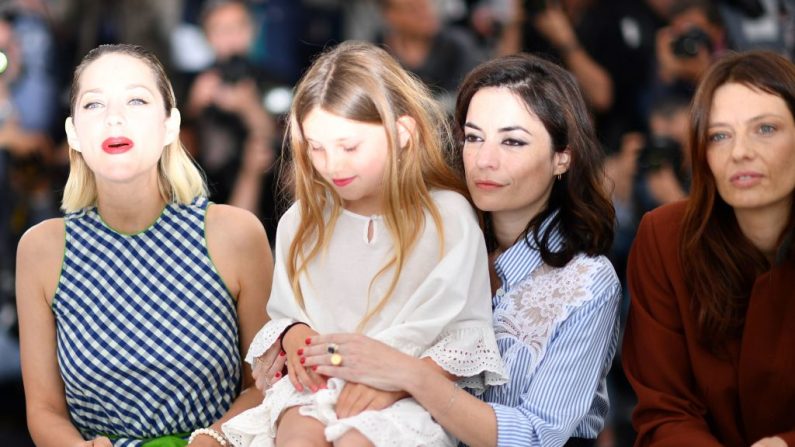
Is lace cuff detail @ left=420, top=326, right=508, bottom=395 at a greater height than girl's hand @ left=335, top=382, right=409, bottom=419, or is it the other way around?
lace cuff detail @ left=420, top=326, right=508, bottom=395

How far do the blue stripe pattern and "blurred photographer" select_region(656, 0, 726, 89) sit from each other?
76.1 inches

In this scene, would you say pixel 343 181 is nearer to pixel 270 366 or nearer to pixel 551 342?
pixel 270 366

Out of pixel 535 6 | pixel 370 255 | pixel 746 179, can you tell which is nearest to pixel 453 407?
pixel 370 255

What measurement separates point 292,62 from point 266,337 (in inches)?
73.9

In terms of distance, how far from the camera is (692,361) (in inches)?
84.9

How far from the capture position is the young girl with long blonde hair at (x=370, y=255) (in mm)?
2045

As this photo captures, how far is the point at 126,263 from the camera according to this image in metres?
2.35

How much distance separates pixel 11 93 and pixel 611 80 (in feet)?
6.54

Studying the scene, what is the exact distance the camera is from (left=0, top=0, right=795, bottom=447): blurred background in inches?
147

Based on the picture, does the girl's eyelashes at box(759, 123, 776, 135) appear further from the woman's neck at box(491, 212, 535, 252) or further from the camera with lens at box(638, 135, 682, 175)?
the camera with lens at box(638, 135, 682, 175)

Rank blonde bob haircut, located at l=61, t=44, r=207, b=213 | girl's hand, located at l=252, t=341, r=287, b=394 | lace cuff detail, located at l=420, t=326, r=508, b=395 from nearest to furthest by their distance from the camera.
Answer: lace cuff detail, located at l=420, t=326, r=508, b=395 < girl's hand, located at l=252, t=341, r=287, b=394 < blonde bob haircut, located at l=61, t=44, r=207, b=213

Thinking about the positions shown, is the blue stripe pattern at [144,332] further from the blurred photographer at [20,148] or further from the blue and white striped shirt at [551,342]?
the blurred photographer at [20,148]

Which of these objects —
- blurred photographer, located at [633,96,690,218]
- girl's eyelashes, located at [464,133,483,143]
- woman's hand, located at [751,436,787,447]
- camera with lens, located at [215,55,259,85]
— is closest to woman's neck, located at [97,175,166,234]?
girl's eyelashes, located at [464,133,483,143]

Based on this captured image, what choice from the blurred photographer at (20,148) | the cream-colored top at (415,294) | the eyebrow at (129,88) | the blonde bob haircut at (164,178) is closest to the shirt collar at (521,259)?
the cream-colored top at (415,294)
